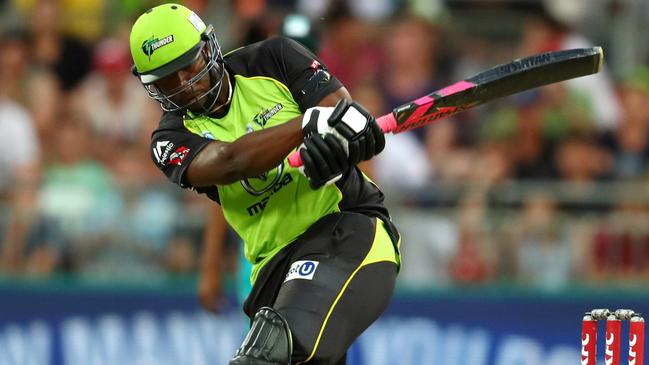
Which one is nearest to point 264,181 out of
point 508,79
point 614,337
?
point 508,79

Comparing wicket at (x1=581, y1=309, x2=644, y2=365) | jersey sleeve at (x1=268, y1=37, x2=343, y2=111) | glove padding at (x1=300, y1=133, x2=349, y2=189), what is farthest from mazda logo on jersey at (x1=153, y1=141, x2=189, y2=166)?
wicket at (x1=581, y1=309, x2=644, y2=365)

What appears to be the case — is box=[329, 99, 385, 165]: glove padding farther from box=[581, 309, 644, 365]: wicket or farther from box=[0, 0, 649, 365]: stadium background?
box=[0, 0, 649, 365]: stadium background

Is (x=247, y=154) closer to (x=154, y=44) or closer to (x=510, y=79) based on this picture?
(x=154, y=44)

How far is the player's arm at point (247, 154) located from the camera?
185 inches

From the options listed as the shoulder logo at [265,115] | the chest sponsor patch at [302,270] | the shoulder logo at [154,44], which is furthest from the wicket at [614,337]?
the shoulder logo at [154,44]

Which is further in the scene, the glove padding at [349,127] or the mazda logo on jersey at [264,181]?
the mazda logo on jersey at [264,181]

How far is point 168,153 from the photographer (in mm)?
5055

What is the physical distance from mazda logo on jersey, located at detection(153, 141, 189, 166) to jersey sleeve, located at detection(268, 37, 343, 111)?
1.70 feet

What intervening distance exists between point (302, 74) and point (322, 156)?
2.03 feet

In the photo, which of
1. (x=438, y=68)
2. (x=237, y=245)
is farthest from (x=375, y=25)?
(x=237, y=245)

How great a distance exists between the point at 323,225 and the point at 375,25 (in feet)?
18.7

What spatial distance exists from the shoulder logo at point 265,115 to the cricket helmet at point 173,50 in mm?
193

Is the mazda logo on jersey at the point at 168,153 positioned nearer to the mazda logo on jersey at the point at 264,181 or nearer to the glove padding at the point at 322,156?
the mazda logo on jersey at the point at 264,181

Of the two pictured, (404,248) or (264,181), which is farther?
(404,248)
